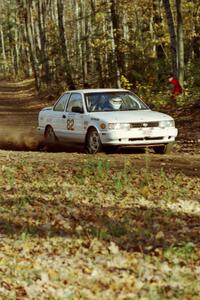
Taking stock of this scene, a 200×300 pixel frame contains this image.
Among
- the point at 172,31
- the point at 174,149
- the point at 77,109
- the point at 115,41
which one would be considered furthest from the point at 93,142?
the point at 115,41

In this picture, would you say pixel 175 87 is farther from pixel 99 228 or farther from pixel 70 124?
pixel 99 228

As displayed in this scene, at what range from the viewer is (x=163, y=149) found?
14.0 metres

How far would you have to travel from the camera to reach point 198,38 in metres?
34.9

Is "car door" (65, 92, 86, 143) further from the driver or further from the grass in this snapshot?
the grass

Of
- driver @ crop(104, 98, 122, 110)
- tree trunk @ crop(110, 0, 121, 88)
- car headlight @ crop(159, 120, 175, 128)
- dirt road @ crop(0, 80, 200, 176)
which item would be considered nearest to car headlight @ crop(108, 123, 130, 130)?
dirt road @ crop(0, 80, 200, 176)

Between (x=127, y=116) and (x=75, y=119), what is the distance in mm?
1573

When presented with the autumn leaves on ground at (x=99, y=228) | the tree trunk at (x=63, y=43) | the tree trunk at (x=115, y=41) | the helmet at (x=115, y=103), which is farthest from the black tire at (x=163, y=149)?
the tree trunk at (x=63, y=43)

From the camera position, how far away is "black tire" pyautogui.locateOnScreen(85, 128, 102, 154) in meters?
13.6

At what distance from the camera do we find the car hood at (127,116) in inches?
526

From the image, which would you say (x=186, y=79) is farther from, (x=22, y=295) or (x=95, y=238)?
(x=22, y=295)

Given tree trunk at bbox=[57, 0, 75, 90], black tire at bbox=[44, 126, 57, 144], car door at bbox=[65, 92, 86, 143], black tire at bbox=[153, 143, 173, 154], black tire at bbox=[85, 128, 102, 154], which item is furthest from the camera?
tree trunk at bbox=[57, 0, 75, 90]

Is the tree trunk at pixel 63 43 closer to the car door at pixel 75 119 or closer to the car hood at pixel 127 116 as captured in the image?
the car door at pixel 75 119

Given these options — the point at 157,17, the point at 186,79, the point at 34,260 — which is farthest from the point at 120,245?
the point at 157,17

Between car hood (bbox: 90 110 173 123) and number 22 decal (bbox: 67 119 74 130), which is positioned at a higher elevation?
car hood (bbox: 90 110 173 123)
